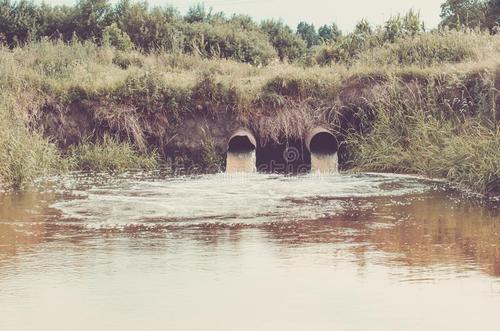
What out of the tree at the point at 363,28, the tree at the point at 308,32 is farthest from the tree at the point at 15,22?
the tree at the point at 308,32

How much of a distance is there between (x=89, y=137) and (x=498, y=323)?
10.6m

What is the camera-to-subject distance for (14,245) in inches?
292

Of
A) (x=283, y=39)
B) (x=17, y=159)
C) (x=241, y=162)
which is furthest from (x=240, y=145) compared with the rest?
(x=283, y=39)

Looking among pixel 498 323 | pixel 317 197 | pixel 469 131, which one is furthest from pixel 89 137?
pixel 498 323

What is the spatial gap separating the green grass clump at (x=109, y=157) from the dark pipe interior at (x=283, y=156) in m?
1.94

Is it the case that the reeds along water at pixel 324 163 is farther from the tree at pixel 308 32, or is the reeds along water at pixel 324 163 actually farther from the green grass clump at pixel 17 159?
the tree at pixel 308 32

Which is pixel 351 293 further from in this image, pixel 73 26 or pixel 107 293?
pixel 73 26

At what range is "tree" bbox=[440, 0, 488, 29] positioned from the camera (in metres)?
32.0

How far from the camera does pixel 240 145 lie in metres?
14.8

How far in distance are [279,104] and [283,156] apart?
954 mm

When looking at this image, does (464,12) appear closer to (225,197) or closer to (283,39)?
(283,39)

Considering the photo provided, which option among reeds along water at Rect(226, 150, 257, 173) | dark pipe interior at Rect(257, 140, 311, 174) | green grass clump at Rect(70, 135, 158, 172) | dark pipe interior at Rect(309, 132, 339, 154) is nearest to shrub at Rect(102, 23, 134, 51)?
green grass clump at Rect(70, 135, 158, 172)

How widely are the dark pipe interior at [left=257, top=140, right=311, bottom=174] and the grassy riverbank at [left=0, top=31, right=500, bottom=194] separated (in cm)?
22

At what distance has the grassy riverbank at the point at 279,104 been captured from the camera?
13203 mm
